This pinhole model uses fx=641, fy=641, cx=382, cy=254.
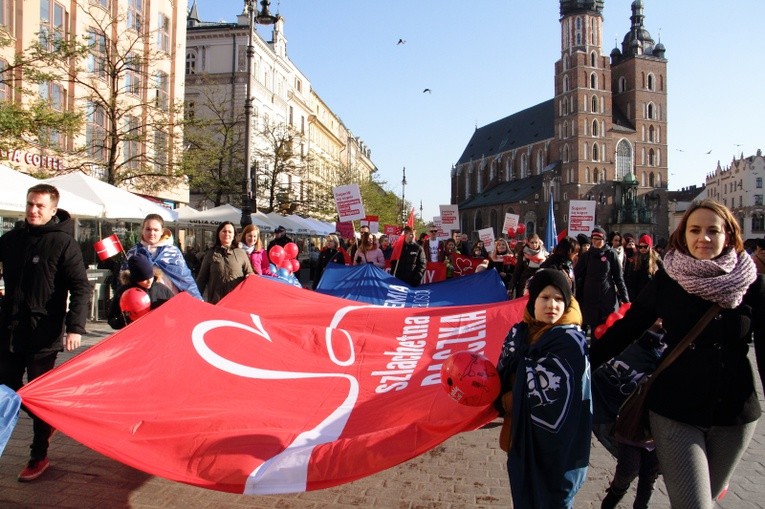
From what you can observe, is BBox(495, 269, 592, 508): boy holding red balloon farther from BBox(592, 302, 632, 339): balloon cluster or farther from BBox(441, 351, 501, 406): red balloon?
BBox(592, 302, 632, 339): balloon cluster

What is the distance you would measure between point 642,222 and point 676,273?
96.6 metres

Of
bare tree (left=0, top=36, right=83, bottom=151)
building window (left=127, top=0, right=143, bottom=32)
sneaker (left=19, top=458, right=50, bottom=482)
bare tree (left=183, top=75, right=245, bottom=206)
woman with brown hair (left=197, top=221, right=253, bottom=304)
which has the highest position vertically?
building window (left=127, top=0, right=143, bottom=32)

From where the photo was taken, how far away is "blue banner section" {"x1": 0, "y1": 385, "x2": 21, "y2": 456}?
3.02 m

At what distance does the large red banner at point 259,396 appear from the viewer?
10.5ft

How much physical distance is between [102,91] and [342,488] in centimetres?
2496

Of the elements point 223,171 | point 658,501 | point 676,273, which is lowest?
point 658,501

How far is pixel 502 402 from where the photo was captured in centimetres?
326

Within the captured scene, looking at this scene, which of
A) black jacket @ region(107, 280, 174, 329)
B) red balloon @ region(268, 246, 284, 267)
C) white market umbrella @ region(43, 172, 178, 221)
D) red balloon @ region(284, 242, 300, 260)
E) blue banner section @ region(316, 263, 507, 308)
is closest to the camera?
black jacket @ region(107, 280, 174, 329)

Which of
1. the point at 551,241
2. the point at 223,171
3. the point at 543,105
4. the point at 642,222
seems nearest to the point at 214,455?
the point at 551,241

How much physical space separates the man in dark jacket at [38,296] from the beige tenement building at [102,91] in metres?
9.84

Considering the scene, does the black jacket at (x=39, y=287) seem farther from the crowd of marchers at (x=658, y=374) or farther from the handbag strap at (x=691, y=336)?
the handbag strap at (x=691, y=336)

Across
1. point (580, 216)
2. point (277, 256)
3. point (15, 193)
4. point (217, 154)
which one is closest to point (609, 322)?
point (277, 256)

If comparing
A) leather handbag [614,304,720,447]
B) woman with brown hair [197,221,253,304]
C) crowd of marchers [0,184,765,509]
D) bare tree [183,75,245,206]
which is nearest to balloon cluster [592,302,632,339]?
crowd of marchers [0,184,765,509]

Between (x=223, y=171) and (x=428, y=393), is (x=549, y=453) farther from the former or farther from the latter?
(x=223, y=171)
